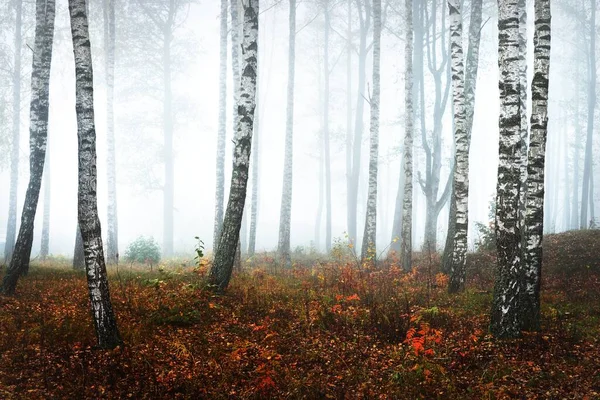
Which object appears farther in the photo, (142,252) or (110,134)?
(110,134)

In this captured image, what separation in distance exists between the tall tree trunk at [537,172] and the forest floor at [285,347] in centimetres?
78

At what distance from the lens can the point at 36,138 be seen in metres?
9.46

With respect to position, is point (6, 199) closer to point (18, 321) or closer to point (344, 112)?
point (344, 112)

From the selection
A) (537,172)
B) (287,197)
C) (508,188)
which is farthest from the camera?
(287,197)

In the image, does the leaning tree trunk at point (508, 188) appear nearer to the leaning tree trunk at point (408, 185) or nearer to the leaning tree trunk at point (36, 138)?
the leaning tree trunk at point (408, 185)

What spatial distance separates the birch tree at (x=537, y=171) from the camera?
6590 millimetres

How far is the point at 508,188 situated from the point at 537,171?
2.66 feet

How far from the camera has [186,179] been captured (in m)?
54.3

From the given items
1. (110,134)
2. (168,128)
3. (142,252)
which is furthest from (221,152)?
(168,128)

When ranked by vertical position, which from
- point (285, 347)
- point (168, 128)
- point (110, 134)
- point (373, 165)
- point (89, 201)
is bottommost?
point (285, 347)

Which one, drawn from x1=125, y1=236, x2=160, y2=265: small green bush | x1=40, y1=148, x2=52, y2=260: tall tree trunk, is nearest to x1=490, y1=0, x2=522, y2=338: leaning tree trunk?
x1=125, y1=236, x2=160, y2=265: small green bush

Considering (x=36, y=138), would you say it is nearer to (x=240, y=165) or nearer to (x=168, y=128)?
(x=240, y=165)

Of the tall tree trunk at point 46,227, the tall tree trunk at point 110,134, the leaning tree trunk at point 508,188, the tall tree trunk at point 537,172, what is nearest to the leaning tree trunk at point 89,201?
the leaning tree trunk at point 508,188

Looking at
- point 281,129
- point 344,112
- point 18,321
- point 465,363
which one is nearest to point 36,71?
point 18,321
